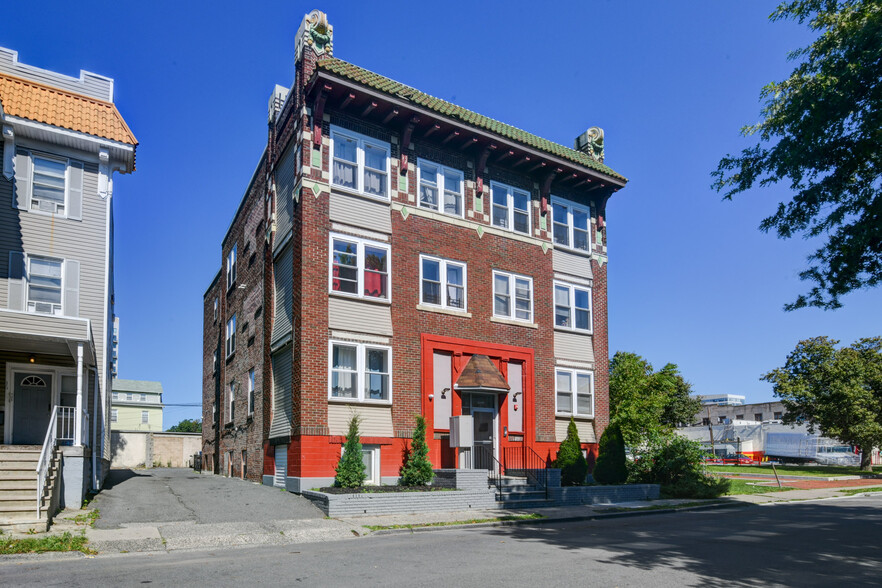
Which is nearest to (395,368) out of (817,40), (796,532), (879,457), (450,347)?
(450,347)

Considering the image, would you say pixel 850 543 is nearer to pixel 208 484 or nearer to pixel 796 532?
pixel 796 532

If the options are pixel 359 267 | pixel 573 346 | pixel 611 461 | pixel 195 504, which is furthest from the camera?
pixel 573 346

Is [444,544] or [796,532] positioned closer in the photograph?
[444,544]

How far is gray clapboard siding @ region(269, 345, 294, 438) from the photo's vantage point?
68.9 ft

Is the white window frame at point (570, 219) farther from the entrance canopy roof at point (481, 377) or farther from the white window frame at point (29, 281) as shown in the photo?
the white window frame at point (29, 281)

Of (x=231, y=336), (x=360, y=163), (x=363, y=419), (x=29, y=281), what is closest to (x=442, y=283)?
(x=360, y=163)

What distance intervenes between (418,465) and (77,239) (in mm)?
11953

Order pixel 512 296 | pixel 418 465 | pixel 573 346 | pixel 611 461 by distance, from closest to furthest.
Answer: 1. pixel 418 465
2. pixel 611 461
3. pixel 512 296
4. pixel 573 346

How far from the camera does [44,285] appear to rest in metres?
19.5

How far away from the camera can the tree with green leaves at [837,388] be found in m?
47.2

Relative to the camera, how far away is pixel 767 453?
221 feet

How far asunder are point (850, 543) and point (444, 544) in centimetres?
784

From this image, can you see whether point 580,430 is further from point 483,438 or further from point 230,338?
point 230,338

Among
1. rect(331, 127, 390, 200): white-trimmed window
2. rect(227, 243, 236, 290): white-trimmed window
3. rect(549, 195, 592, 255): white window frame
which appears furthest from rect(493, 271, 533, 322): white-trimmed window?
rect(227, 243, 236, 290): white-trimmed window
